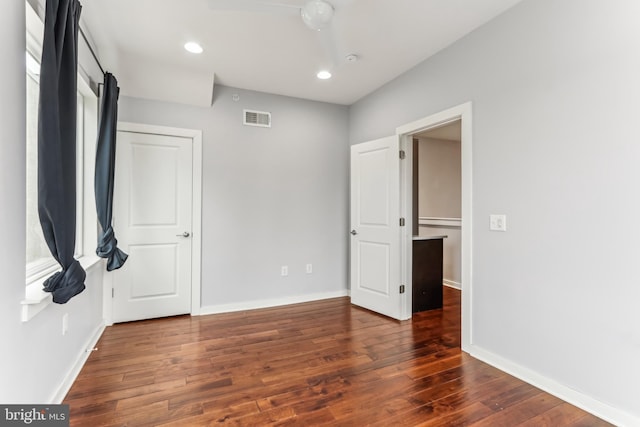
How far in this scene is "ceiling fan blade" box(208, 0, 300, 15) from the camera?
1.83 meters

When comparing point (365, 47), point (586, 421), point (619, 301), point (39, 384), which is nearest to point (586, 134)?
point (619, 301)

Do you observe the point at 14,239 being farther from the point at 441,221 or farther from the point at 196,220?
the point at 441,221

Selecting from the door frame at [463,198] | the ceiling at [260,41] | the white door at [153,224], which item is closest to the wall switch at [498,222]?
the door frame at [463,198]

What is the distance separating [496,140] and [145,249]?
141 inches

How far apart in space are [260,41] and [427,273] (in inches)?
122

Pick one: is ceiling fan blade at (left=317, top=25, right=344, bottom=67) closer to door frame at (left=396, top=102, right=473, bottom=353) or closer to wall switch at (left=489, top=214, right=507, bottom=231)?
door frame at (left=396, top=102, right=473, bottom=353)

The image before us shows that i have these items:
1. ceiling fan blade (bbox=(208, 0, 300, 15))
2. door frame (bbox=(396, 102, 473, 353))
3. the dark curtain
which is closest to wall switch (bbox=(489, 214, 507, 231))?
door frame (bbox=(396, 102, 473, 353))

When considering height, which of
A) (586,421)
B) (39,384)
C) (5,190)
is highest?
(5,190)

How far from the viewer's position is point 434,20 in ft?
8.14

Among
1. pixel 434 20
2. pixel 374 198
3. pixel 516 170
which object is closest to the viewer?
pixel 516 170

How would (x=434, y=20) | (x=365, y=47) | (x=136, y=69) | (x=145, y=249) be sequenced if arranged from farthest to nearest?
1. (x=145, y=249)
2. (x=136, y=69)
3. (x=365, y=47)
4. (x=434, y=20)

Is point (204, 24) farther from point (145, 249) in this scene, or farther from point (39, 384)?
point (39, 384)

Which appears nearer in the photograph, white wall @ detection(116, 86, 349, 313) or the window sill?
the window sill

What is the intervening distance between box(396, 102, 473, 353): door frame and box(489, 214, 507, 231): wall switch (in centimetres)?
18
